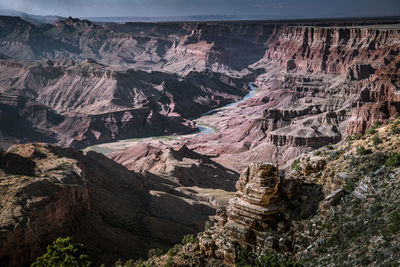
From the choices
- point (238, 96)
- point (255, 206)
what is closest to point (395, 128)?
point (255, 206)

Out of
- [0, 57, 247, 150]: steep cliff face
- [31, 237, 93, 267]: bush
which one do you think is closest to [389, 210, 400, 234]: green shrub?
[31, 237, 93, 267]: bush

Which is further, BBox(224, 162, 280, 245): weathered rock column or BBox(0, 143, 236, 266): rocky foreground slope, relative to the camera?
BBox(0, 143, 236, 266): rocky foreground slope

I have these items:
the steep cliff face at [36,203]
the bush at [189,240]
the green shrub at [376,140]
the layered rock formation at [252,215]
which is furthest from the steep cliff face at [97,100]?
the green shrub at [376,140]

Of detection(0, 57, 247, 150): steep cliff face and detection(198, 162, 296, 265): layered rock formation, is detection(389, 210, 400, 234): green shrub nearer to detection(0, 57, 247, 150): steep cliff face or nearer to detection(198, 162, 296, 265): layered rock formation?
detection(198, 162, 296, 265): layered rock formation

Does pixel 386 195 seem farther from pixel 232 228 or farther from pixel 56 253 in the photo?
pixel 56 253

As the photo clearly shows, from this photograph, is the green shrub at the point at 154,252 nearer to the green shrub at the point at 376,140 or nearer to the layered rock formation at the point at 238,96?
the green shrub at the point at 376,140

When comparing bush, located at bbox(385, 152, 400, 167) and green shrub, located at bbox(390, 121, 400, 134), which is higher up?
green shrub, located at bbox(390, 121, 400, 134)
